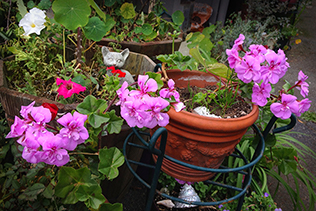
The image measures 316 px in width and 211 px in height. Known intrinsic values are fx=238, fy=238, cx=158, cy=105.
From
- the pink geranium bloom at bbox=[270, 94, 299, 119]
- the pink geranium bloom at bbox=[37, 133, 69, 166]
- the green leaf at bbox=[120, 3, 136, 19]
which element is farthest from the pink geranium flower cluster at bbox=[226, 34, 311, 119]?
the green leaf at bbox=[120, 3, 136, 19]

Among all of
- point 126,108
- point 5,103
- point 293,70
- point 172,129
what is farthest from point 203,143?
point 293,70

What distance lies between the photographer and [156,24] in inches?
69.0

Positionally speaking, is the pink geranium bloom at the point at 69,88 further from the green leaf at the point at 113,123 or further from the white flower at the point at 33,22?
the white flower at the point at 33,22

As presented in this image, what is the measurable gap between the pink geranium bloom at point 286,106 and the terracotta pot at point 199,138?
9 cm

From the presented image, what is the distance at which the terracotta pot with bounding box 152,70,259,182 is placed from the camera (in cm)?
77

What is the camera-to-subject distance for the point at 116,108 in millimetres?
955

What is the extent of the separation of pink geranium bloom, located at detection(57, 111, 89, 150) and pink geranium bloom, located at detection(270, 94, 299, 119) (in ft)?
1.94

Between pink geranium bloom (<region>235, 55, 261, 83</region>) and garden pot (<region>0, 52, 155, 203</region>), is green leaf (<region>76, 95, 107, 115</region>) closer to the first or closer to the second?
garden pot (<region>0, 52, 155, 203</region>)

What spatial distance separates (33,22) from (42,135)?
797 millimetres

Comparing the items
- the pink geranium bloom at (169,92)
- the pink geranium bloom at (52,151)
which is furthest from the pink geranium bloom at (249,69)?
the pink geranium bloom at (52,151)

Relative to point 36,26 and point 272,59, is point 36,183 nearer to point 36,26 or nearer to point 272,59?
point 36,26

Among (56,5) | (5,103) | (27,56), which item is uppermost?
(56,5)

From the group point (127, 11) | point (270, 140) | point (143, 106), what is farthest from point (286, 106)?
point (127, 11)

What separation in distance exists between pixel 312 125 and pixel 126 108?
8.33 ft
